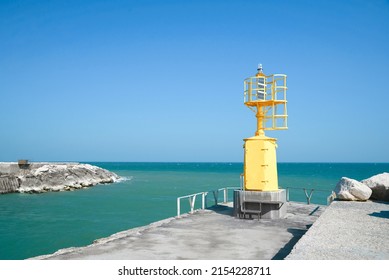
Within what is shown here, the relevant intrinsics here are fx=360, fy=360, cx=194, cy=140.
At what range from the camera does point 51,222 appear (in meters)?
27.0

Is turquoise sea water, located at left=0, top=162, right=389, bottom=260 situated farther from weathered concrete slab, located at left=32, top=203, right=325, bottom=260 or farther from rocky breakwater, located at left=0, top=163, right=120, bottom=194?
weathered concrete slab, located at left=32, top=203, right=325, bottom=260

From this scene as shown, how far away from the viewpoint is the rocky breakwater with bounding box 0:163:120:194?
48.2 meters

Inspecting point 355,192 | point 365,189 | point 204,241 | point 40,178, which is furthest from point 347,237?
point 40,178

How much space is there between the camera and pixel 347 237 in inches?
339

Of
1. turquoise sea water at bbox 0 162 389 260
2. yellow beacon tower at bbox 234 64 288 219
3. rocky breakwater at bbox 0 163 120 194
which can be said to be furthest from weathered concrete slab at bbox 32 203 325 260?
rocky breakwater at bbox 0 163 120 194

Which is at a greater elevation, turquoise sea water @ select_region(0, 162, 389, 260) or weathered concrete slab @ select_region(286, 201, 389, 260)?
weathered concrete slab @ select_region(286, 201, 389, 260)

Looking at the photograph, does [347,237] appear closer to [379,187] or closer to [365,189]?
[365,189]

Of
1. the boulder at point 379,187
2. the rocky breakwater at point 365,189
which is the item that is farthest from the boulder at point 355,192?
the boulder at point 379,187

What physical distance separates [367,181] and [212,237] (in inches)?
358

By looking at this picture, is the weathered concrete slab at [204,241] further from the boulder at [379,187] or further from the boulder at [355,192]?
the boulder at [379,187]

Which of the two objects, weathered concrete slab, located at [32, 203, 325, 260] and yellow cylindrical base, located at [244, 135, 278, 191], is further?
yellow cylindrical base, located at [244, 135, 278, 191]

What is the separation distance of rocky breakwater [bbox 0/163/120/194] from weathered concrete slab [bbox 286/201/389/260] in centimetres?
4418

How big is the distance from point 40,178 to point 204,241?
150ft
